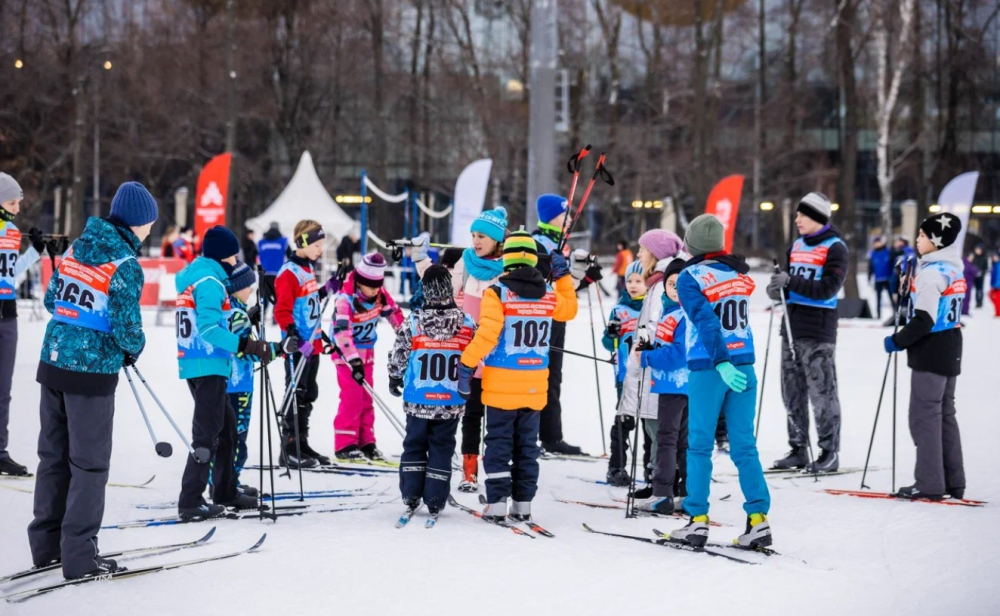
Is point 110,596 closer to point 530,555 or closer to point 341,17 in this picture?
point 530,555

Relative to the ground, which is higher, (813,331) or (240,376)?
(813,331)

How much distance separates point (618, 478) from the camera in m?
6.75

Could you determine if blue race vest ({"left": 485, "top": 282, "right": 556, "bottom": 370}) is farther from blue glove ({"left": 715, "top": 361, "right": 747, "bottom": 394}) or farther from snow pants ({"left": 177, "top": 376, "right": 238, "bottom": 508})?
snow pants ({"left": 177, "top": 376, "right": 238, "bottom": 508})

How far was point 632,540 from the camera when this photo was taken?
5.34 m

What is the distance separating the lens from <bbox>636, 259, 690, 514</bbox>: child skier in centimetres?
602

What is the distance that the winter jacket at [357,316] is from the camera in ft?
22.4

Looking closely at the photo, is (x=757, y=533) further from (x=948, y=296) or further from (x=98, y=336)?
(x=98, y=336)

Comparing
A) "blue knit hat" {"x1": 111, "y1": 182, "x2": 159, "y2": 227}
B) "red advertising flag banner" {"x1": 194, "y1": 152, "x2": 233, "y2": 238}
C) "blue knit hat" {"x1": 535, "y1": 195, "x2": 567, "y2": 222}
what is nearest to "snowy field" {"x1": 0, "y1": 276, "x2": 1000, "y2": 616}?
"blue knit hat" {"x1": 111, "y1": 182, "x2": 159, "y2": 227}

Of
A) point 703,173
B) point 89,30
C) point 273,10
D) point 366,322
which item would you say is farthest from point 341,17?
point 366,322

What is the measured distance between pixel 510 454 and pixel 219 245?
184 centimetres

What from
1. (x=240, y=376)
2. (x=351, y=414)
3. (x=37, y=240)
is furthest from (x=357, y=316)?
(x=37, y=240)

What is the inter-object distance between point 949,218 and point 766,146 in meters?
29.2

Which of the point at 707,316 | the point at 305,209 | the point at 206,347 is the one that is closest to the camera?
the point at 707,316

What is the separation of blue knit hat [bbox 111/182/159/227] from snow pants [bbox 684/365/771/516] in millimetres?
2601
